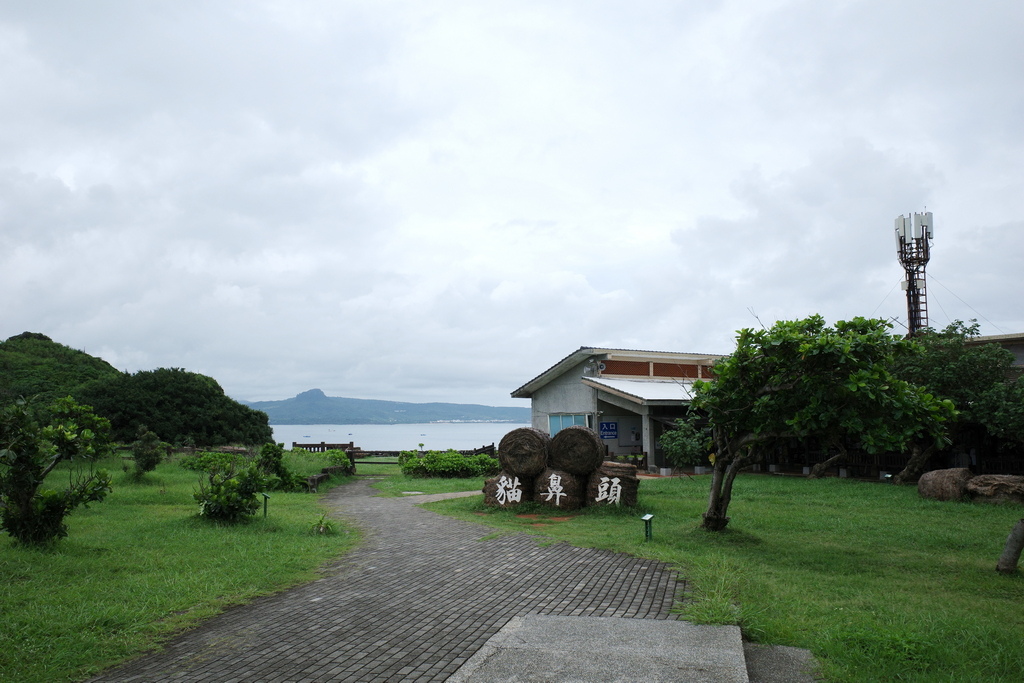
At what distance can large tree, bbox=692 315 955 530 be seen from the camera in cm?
858

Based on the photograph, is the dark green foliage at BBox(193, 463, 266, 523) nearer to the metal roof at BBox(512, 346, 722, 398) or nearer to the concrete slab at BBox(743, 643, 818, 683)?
the concrete slab at BBox(743, 643, 818, 683)

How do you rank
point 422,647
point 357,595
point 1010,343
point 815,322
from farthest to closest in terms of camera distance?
point 1010,343 < point 815,322 < point 357,595 < point 422,647

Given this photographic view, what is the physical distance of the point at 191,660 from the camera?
16.8 feet

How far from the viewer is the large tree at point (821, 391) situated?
858 centimetres

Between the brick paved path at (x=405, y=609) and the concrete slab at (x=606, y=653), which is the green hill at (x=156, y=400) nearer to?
the brick paved path at (x=405, y=609)

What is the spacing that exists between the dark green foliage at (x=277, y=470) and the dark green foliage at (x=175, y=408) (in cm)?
1194

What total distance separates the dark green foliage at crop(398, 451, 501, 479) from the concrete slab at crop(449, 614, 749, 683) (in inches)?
680

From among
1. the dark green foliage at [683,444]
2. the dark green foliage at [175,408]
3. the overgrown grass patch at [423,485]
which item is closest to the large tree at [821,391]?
the dark green foliage at [683,444]

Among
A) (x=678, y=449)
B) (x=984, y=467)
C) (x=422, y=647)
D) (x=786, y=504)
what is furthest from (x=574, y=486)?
(x=984, y=467)

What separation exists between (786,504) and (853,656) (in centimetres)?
997

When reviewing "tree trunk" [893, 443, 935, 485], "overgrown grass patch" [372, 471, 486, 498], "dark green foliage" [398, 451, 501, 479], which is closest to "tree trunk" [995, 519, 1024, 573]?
"tree trunk" [893, 443, 935, 485]

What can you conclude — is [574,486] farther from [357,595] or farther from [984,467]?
[984,467]

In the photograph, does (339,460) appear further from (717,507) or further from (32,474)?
(717,507)

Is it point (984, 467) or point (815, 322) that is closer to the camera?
point (815, 322)
